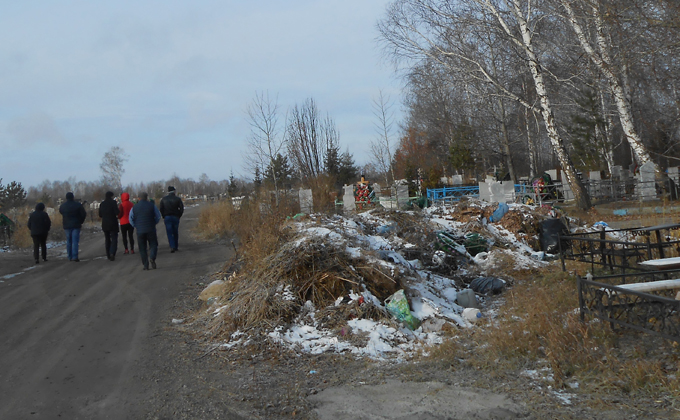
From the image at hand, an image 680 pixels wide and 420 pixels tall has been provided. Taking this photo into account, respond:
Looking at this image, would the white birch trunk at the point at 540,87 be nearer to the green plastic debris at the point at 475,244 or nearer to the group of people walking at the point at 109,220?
the green plastic debris at the point at 475,244

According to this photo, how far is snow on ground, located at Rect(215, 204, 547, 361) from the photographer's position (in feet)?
19.6

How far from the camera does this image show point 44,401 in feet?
15.2

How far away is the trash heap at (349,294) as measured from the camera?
6230 millimetres

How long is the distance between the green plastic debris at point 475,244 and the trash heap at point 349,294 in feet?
3.67

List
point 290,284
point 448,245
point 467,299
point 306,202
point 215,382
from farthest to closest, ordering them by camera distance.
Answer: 1. point 306,202
2. point 448,245
3. point 467,299
4. point 290,284
5. point 215,382

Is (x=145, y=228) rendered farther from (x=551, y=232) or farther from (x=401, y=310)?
(x=551, y=232)

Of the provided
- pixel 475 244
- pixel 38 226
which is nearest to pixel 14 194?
pixel 38 226

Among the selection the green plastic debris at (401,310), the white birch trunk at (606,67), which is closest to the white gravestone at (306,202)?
the green plastic debris at (401,310)

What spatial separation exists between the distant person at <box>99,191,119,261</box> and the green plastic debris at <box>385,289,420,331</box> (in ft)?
27.0

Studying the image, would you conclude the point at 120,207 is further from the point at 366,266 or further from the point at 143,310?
the point at 366,266

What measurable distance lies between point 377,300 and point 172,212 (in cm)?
774

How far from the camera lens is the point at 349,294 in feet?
23.0

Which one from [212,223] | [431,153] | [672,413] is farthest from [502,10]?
[431,153]

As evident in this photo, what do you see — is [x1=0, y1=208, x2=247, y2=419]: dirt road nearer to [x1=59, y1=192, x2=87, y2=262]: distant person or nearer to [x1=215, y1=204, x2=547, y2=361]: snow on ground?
[x1=59, y1=192, x2=87, y2=262]: distant person
